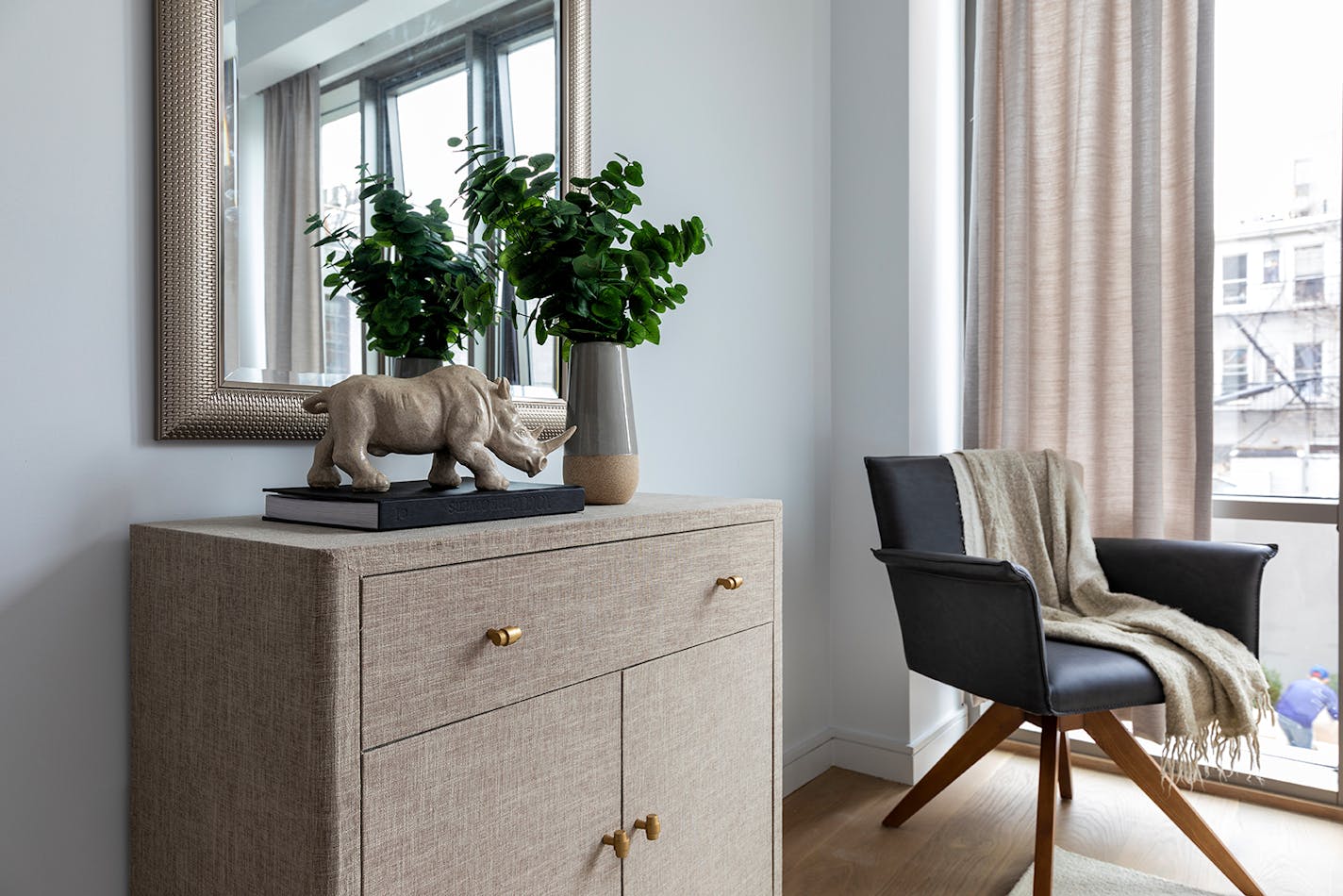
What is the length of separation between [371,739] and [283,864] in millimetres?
151

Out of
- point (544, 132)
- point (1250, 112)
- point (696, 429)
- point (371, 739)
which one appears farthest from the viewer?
point (1250, 112)

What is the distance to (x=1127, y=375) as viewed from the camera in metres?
2.29

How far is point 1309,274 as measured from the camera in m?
2.16

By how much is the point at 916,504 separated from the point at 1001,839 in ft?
2.59

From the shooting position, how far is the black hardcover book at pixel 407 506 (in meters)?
0.92

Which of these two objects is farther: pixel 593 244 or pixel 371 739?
pixel 593 244

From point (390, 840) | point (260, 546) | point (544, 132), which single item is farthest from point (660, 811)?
point (544, 132)

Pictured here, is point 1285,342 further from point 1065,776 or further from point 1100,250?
point 1065,776

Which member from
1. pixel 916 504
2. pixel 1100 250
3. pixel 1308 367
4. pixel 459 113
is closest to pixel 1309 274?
pixel 1308 367

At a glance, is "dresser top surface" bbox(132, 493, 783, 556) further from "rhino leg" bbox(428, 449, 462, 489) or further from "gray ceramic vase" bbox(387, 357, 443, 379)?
"gray ceramic vase" bbox(387, 357, 443, 379)

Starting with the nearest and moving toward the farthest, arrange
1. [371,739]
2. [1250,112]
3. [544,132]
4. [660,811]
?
[371,739] < [660,811] < [544,132] < [1250,112]

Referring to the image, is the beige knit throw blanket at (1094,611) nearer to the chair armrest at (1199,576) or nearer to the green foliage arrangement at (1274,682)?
the chair armrest at (1199,576)

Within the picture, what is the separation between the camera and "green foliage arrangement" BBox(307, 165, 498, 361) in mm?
1226

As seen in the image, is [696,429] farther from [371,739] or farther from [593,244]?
[371,739]
